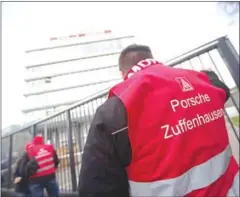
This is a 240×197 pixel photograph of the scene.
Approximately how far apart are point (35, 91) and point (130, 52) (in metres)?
43.2

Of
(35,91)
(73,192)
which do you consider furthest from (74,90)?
(73,192)

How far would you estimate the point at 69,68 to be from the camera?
4288cm

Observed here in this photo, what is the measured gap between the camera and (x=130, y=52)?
136 cm

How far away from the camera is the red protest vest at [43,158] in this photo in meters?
3.67

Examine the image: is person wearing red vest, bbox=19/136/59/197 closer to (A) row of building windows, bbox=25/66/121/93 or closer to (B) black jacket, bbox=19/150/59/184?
(B) black jacket, bbox=19/150/59/184

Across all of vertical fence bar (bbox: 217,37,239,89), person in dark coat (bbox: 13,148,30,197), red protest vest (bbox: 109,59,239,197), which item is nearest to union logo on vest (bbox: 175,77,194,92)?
red protest vest (bbox: 109,59,239,197)

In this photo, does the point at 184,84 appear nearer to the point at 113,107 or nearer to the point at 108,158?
the point at 113,107

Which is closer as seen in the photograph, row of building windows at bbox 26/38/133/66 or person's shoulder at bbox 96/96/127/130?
person's shoulder at bbox 96/96/127/130

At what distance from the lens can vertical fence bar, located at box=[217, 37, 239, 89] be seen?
1.76 meters

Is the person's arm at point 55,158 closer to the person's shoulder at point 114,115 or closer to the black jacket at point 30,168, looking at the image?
the black jacket at point 30,168

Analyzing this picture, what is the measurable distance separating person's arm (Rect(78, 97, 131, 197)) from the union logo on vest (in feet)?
1.12

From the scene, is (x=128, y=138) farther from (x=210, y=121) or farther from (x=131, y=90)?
(x=210, y=121)

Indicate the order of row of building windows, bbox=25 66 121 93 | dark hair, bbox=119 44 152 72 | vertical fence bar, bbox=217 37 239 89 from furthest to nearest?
row of building windows, bbox=25 66 121 93
vertical fence bar, bbox=217 37 239 89
dark hair, bbox=119 44 152 72

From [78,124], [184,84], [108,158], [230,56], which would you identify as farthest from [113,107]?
[78,124]
